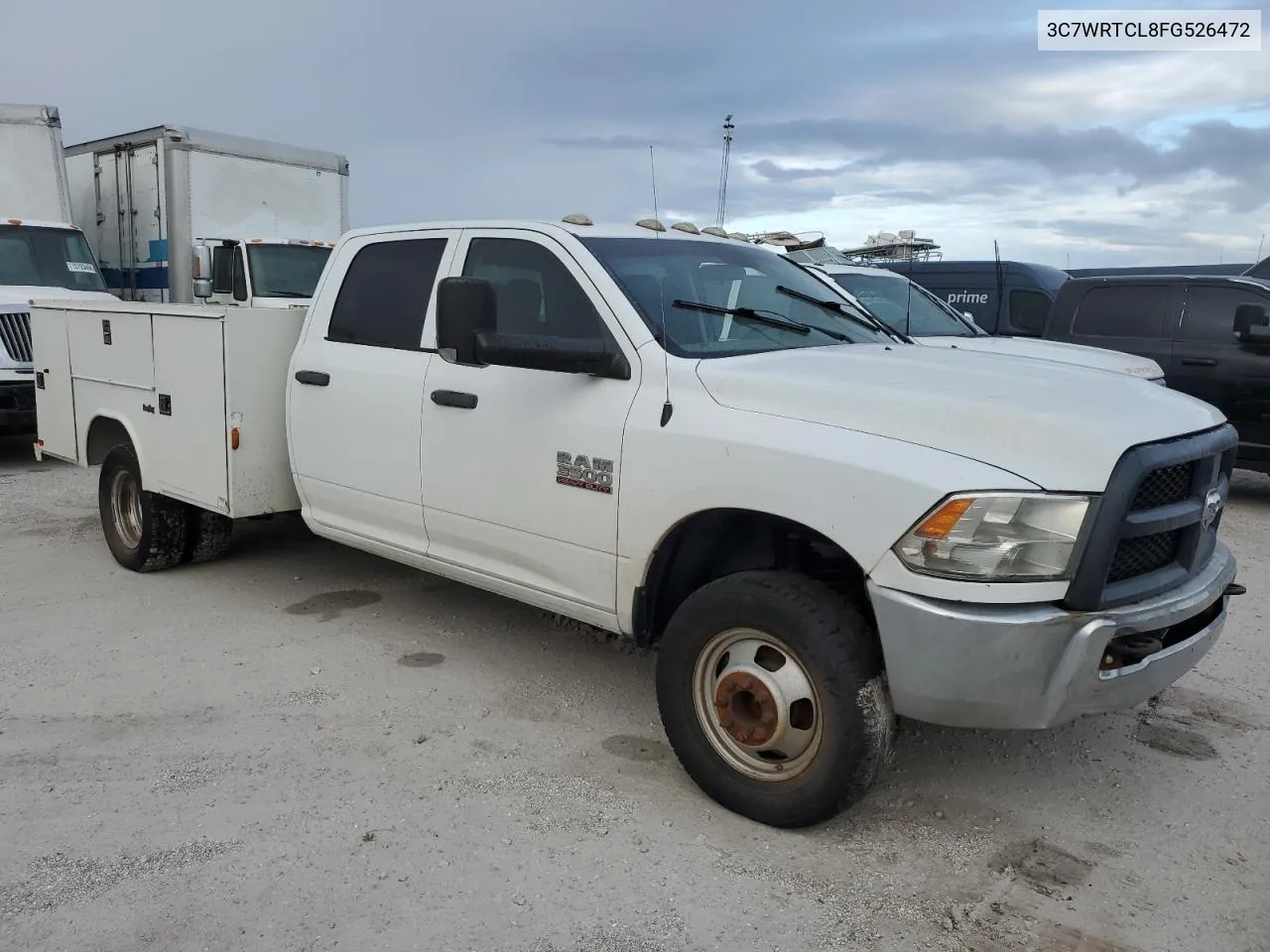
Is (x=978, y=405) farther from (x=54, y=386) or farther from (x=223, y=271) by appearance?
(x=223, y=271)

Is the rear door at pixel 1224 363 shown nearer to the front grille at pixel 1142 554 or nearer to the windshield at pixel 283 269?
the front grille at pixel 1142 554

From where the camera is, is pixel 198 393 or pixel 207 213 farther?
pixel 207 213

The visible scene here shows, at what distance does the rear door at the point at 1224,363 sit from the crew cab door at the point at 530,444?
22.8 ft

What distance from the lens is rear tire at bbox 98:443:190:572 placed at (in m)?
5.96

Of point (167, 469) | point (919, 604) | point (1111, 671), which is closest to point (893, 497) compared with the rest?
point (919, 604)

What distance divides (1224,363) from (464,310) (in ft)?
25.8

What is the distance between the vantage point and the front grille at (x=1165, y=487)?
3.02 meters

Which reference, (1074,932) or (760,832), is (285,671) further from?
(1074,932)

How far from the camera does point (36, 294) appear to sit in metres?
10.5

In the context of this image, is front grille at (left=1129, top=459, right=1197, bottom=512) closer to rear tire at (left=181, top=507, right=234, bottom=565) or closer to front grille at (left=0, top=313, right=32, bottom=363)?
rear tire at (left=181, top=507, right=234, bottom=565)

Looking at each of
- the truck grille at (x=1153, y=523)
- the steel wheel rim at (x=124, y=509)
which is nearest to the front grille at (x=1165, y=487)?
the truck grille at (x=1153, y=523)

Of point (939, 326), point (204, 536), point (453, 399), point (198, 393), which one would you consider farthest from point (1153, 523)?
point (939, 326)

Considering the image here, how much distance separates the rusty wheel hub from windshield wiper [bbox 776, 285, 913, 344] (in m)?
1.79

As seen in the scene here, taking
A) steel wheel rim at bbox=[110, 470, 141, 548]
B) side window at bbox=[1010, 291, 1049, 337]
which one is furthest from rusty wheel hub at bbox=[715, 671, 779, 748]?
side window at bbox=[1010, 291, 1049, 337]
